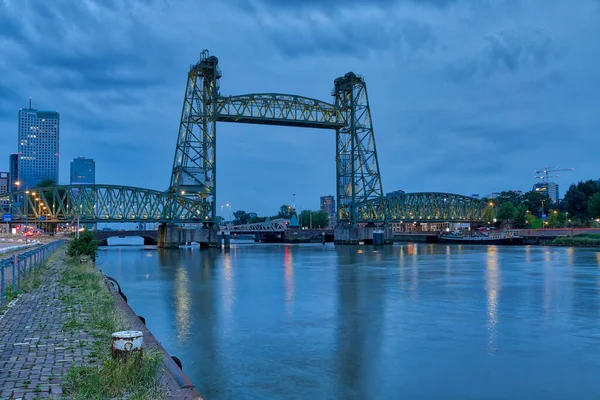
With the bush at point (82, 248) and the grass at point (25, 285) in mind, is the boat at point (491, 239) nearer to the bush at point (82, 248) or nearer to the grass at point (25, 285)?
the bush at point (82, 248)

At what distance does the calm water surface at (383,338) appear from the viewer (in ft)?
37.2

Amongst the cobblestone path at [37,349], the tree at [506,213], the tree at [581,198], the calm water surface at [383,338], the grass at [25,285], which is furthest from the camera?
the tree at [506,213]

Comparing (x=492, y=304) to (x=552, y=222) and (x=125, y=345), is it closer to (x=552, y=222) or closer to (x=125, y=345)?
(x=125, y=345)

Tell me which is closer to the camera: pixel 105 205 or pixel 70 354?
pixel 70 354

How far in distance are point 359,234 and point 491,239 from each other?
28182 mm

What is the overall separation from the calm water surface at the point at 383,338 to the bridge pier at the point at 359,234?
65315 mm

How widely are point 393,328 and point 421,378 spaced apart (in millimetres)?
5284

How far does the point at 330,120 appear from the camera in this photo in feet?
293

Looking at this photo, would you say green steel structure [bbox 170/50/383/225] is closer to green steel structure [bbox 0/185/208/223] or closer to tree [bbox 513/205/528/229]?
green steel structure [bbox 0/185/208/223]

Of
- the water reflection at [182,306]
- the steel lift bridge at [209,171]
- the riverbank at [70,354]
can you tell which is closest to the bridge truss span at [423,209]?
the steel lift bridge at [209,171]

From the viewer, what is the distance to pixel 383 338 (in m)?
15.8

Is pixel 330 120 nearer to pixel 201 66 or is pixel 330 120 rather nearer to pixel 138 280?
pixel 201 66

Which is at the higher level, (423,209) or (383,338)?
(423,209)

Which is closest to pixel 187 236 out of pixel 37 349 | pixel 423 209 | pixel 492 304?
pixel 423 209
